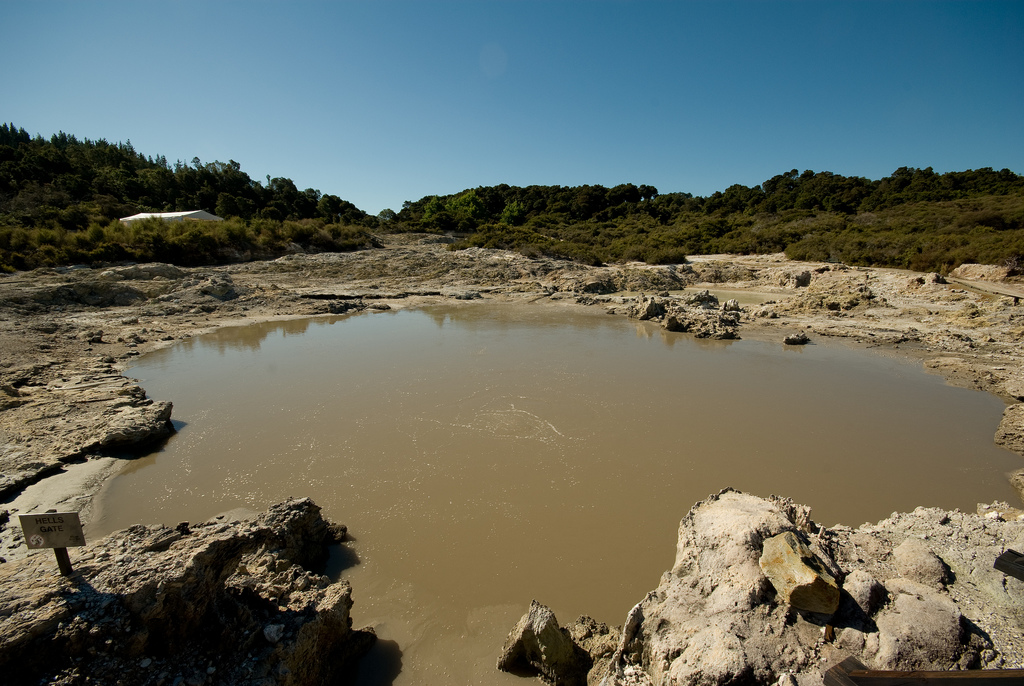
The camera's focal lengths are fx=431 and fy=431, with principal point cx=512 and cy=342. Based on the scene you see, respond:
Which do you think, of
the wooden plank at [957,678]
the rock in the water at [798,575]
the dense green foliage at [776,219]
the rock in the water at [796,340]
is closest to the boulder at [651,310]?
the rock in the water at [796,340]

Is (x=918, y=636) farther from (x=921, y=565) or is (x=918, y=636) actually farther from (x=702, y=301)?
(x=702, y=301)

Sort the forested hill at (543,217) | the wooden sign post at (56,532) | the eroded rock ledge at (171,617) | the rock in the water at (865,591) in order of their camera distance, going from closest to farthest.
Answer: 1. the eroded rock ledge at (171,617)
2. the wooden sign post at (56,532)
3. the rock in the water at (865,591)
4. the forested hill at (543,217)

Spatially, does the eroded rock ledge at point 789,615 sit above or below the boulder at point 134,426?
above

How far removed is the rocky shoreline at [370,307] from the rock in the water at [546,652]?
78.7 inches

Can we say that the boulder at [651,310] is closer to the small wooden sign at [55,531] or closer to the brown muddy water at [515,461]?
the brown muddy water at [515,461]

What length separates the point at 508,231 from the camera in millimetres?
32094

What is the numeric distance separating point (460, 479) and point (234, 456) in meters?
3.20

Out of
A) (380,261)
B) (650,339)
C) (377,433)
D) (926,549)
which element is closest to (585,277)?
(650,339)

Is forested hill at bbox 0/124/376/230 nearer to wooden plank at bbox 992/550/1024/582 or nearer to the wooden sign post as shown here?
the wooden sign post

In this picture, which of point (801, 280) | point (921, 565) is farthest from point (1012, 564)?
point (801, 280)

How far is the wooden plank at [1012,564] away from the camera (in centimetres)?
227

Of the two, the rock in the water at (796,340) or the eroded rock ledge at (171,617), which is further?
the rock in the water at (796,340)

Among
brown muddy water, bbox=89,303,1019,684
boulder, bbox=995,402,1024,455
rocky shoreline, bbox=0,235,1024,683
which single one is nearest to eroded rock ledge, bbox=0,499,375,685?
brown muddy water, bbox=89,303,1019,684

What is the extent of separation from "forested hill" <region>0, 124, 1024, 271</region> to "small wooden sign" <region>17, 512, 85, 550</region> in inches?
910
